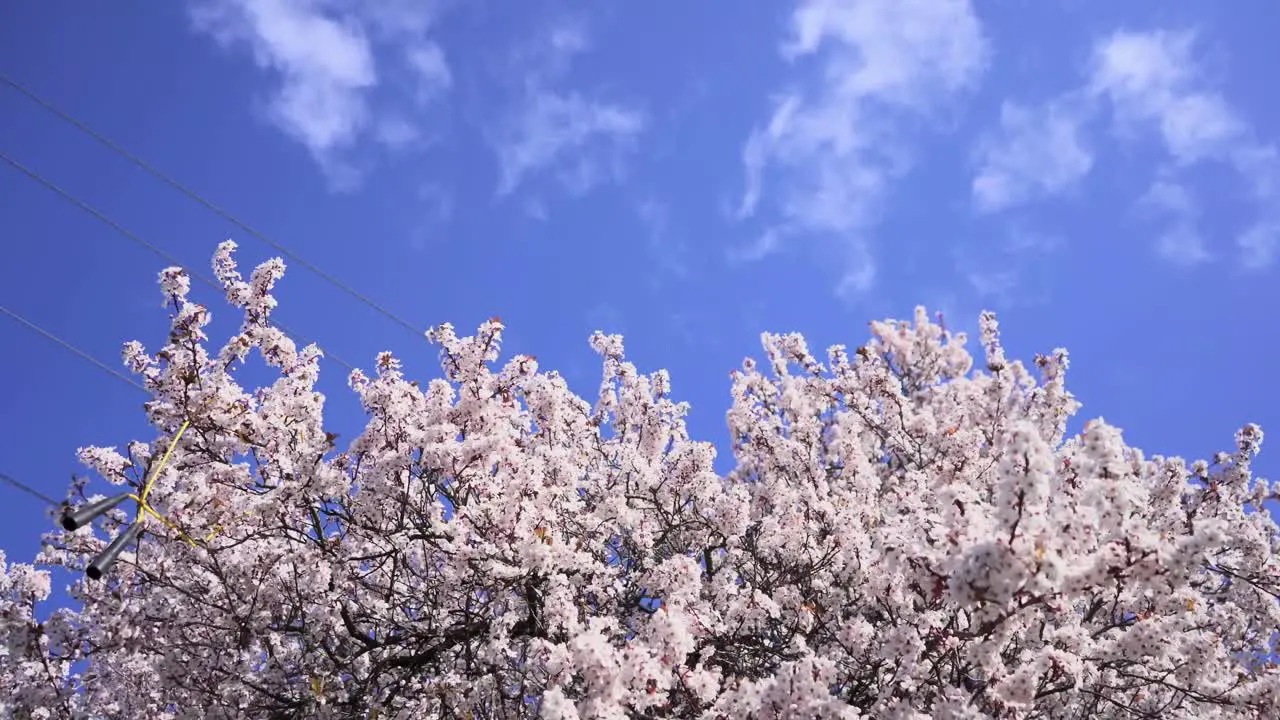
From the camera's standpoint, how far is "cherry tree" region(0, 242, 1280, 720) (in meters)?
5.86

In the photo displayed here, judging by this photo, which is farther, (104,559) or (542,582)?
(542,582)

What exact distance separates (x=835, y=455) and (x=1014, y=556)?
27.7 feet

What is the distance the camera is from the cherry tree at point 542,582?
5.86 metres

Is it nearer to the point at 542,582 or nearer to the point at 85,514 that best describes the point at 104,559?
the point at 85,514

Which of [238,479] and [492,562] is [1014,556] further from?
[238,479]

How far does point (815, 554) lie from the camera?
29.4 feet

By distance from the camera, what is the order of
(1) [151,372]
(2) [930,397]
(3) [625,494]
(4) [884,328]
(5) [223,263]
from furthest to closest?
(4) [884,328] → (2) [930,397] → (3) [625,494] → (5) [223,263] → (1) [151,372]

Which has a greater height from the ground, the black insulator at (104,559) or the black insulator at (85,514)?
the black insulator at (85,514)

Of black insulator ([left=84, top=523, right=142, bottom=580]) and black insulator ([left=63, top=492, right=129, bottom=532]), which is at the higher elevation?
black insulator ([left=63, top=492, right=129, bottom=532])

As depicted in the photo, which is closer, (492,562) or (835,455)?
(492,562)

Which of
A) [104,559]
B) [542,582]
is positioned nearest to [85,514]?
[104,559]

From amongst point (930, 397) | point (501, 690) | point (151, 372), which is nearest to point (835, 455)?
point (930, 397)

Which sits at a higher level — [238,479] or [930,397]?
[930,397]

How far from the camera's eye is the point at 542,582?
7.24 metres
